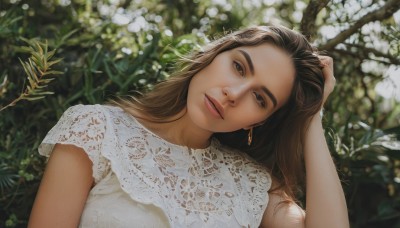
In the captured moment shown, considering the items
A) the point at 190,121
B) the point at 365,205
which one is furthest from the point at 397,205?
the point at 190,121

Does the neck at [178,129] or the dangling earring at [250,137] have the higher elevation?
the neck at [178,129]

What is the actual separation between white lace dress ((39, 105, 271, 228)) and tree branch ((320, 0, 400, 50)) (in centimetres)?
79

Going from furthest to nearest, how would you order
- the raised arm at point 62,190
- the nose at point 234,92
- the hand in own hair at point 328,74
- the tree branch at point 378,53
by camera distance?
1. the tree branch at point 378,53
2. the hand in own hair at point 328,74
3. the nose at point 234,92
4. the raised arm at point 62,190

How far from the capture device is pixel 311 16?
2.49m

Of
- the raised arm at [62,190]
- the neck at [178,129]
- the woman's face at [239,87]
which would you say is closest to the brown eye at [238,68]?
the woman's face at [239,87]

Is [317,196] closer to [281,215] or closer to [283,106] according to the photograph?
[281,215]

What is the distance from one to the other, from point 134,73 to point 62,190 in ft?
2.66

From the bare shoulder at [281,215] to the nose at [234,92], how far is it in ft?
1.78

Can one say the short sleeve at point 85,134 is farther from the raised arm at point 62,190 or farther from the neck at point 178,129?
the neck at point 178,129

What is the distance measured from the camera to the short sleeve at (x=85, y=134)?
182 centimetres

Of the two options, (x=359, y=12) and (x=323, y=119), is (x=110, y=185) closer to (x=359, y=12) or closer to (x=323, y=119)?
(x=323, y=119)

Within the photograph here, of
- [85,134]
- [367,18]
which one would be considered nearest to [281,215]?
[85,134]

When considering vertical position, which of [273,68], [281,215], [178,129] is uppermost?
[273,68]

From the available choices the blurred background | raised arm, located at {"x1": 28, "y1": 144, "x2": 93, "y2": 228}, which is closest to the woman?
raised arm, located at {"x1": 28, "y1": 144, "x2": 93, "y2": 228}
